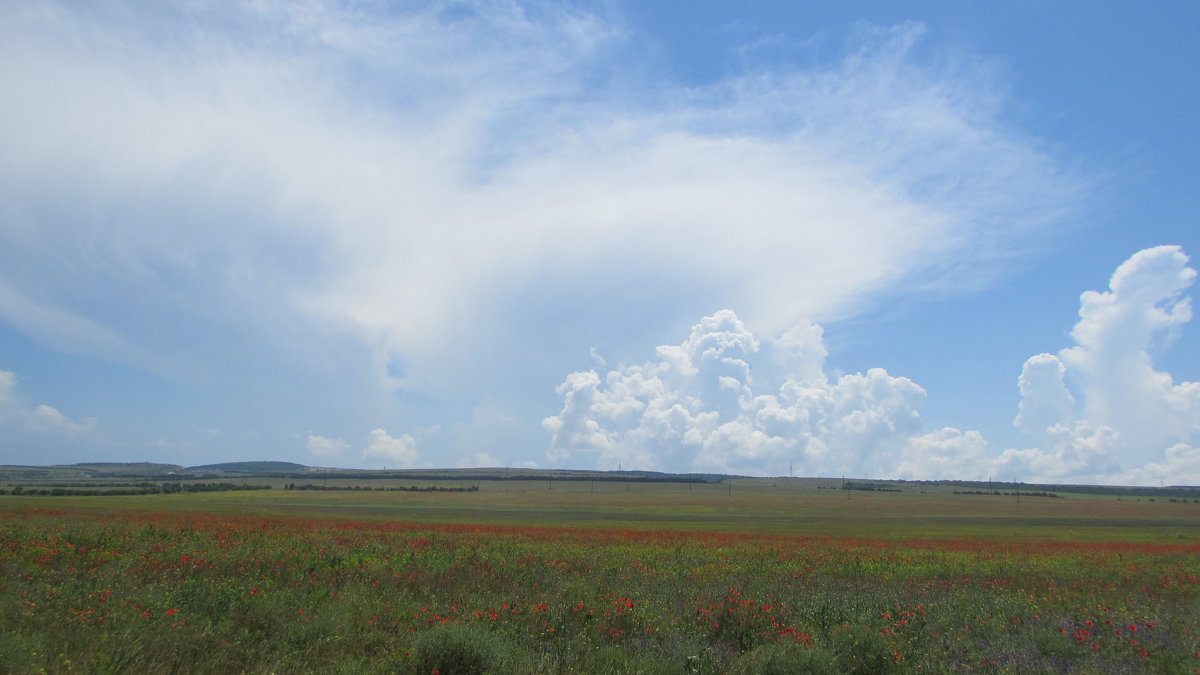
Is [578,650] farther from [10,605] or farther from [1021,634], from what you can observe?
[10,605]

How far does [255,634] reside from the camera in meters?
9.66

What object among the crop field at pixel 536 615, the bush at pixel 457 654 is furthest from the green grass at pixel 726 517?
the bush at pixel 457 654

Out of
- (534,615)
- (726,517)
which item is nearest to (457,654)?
(534,615)

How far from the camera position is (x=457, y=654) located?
8.66m

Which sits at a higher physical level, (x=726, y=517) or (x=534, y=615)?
(x=534, y=615)

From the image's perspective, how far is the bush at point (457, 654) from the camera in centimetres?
848

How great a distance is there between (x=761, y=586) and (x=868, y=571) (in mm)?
6250

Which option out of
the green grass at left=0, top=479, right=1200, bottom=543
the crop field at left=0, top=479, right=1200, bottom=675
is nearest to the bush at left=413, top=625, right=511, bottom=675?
the crop field at left=0, top=479, right=1200, bottom=675

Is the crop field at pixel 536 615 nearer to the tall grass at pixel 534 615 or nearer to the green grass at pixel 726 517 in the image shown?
the tall grass at pixel 534 615

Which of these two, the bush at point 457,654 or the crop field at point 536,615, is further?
the crop field at point 536,615

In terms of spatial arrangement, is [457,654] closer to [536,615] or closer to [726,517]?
[536,615]

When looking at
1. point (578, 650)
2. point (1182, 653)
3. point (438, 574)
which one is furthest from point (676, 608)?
point (1182, 653)

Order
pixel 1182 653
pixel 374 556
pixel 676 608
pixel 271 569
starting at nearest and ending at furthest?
1. pixel 1182 653
2. pixel 676 608
3. pixel 271 569
4. pixel 374 556

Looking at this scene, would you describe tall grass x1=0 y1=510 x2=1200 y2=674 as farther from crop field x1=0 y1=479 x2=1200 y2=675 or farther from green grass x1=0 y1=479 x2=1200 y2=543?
green grass x1=0 y1=479 x2=1200 y2=543
